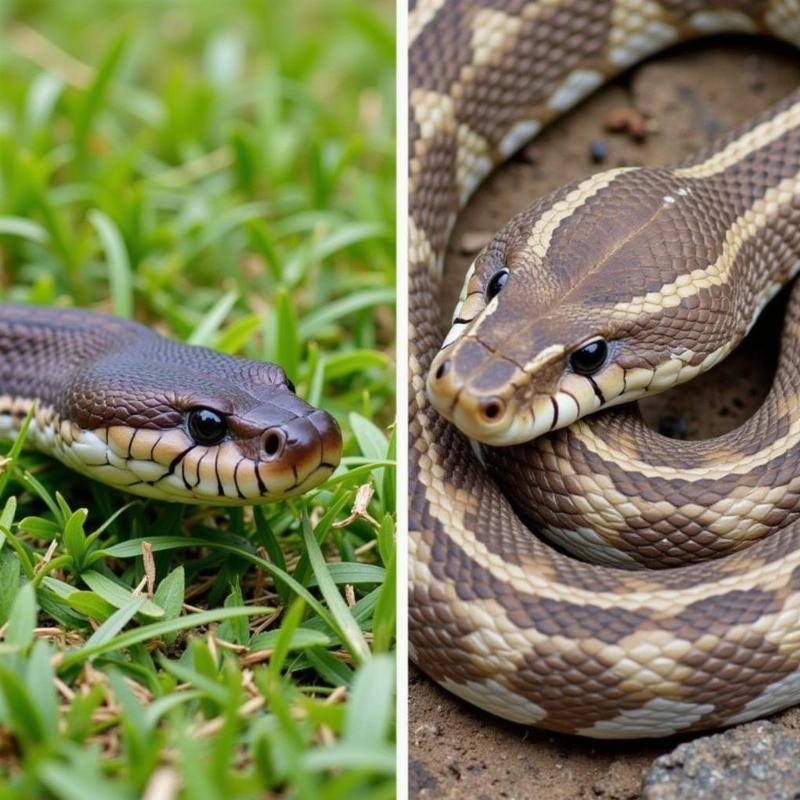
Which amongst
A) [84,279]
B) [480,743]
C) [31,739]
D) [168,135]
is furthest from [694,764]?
[168,135]

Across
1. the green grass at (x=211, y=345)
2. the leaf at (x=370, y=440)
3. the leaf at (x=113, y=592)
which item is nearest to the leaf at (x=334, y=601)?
the green grass at (x=211, y=345)

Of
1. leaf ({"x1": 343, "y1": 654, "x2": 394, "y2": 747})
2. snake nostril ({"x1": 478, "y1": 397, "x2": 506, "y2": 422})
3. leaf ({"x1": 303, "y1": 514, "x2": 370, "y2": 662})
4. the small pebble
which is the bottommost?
leaf ({"x1": 303, "y1": 514, "x2": 370, "y2": 662})

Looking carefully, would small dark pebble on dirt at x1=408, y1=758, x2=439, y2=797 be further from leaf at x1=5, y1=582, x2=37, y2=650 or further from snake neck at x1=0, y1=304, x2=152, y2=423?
snake neck at x1=0, y1=304, x2=152, y2=423

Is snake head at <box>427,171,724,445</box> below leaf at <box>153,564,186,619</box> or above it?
above

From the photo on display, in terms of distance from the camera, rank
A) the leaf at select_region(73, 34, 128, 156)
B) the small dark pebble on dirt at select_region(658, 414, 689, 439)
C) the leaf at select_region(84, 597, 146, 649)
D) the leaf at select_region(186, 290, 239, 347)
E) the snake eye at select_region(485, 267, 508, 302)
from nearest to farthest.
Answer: the leaf at select_region(84, 597, 146, 649), the snake eye at select_region(485, 267, 508, 302), the small dark pebble on dirt at select_region(658, 414, 689, 439), the leaf at select_region(186, 290, 239, 347), the leaf at select_region(73, 34, 128, 156)

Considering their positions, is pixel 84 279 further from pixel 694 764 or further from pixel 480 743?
pixel 694 764

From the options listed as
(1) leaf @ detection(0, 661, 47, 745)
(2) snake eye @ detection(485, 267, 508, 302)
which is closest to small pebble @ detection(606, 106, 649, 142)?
(2) snake eye @ detection(485, 267, 508, 302)

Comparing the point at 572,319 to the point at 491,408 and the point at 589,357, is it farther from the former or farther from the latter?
the point at 491,408

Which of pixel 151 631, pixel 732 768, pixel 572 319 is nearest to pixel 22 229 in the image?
A: pixel 151 631

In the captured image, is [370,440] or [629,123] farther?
[629,123]
